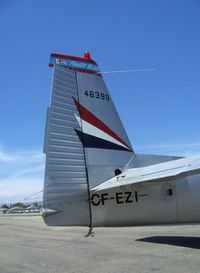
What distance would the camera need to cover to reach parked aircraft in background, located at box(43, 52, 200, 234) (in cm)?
1077

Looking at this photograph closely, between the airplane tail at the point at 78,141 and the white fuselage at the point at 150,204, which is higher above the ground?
the airplane tail at the point at 78,141

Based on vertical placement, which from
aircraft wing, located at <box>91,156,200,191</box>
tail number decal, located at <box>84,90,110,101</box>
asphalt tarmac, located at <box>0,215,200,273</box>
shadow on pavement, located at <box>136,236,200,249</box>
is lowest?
asphalt tarmac, located at <box>0,215,200,273</box>

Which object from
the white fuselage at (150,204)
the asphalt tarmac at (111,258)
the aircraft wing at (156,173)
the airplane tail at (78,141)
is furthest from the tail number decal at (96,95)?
the asphalt tarmac at (111,258)

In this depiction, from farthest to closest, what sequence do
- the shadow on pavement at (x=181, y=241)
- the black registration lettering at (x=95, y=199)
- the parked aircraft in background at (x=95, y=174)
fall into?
the shadow on pavement at (x=181, y=241) < the black registration lettering at (x=95, y=199) < the parked aircraft in background at (x=95, y=174)

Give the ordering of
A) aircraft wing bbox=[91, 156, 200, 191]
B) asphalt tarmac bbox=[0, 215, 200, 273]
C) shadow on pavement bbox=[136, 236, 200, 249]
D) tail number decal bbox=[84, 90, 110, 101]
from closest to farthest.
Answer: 1. asphalt tarmac bbox=[0, 215, 200, 273]
2. aircraft wing bbox=[91, 156, 200, 191]
3. shadow on pavement bbox=[136, 236, 200, 249]
4. tail number decal bbox=[84, 90, 110, 101]

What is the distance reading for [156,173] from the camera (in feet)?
35.0

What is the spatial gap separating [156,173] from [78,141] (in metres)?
2.34

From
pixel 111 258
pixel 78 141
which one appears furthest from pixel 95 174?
pixel 111 258

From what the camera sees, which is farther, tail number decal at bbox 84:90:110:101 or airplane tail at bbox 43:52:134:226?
tail number decal at bbox 84:90:110:101

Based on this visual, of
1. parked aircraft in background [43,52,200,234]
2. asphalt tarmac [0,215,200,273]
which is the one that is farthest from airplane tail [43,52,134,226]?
asphalt tarmac [0,215,200,273]

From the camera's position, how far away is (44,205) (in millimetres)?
10508

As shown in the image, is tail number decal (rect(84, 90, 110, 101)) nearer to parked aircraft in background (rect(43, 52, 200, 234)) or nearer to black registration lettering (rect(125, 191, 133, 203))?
parked aircraft in background (rect(43, 52, 200, 234))

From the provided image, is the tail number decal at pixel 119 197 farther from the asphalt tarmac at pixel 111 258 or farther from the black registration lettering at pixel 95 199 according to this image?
the asphalt tarmac at pixel 111 258

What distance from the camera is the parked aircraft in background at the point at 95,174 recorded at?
424 inches
